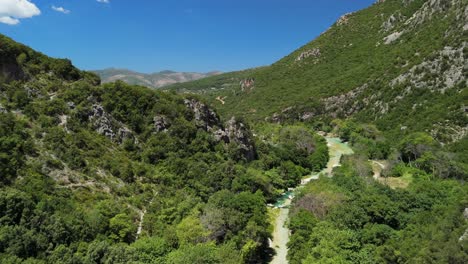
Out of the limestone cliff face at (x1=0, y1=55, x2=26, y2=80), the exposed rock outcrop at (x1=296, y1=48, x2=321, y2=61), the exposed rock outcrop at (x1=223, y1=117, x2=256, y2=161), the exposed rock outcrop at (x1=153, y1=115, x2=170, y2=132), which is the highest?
the exposed rock outcrop at (x1=296, y1=48, x2=321, y2=61)

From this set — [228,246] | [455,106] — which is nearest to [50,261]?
[228,246]

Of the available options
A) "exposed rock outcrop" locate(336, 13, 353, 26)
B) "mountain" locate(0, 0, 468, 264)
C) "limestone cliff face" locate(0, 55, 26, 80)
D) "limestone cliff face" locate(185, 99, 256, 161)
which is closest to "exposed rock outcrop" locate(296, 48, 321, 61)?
"exposed rock outcrop" locate(336, 13, 353, 26)

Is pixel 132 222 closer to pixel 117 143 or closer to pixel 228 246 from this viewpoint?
pixel 228 246

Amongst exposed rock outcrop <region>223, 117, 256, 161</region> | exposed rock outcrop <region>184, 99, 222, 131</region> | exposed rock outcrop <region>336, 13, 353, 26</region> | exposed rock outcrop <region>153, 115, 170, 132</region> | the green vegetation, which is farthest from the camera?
exposed rock outcrop <region>336, 13, 353, 26</region>

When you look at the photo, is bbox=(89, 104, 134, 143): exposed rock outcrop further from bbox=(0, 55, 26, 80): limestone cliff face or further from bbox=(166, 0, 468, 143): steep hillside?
bbox=(166, 0, 468, 143): steep hillside

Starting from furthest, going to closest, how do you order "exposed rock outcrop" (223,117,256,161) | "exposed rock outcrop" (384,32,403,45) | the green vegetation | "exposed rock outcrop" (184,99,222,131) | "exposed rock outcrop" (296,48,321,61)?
"exposed rock outcrop" (296,48,321,61) → "exposed rock outcrop" (384,32,403,45) → "exposed rock outcrop" (223,117,256,161) → "exposed rock outcrop" (184,99,222,131) → the green vegetation

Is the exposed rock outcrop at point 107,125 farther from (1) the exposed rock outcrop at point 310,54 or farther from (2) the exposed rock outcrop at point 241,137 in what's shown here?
(1) the exposed rock outcrop at point 310,54

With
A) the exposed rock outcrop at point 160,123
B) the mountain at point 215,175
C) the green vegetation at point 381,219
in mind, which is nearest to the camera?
the green vegetation at point 381,219

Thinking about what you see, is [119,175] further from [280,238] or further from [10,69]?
[10,69]

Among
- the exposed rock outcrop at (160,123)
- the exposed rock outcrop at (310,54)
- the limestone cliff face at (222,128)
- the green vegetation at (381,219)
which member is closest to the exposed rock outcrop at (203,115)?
the limestone cliff face at (222,128)

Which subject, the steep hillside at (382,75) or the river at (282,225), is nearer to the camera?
the river at (282,225)
